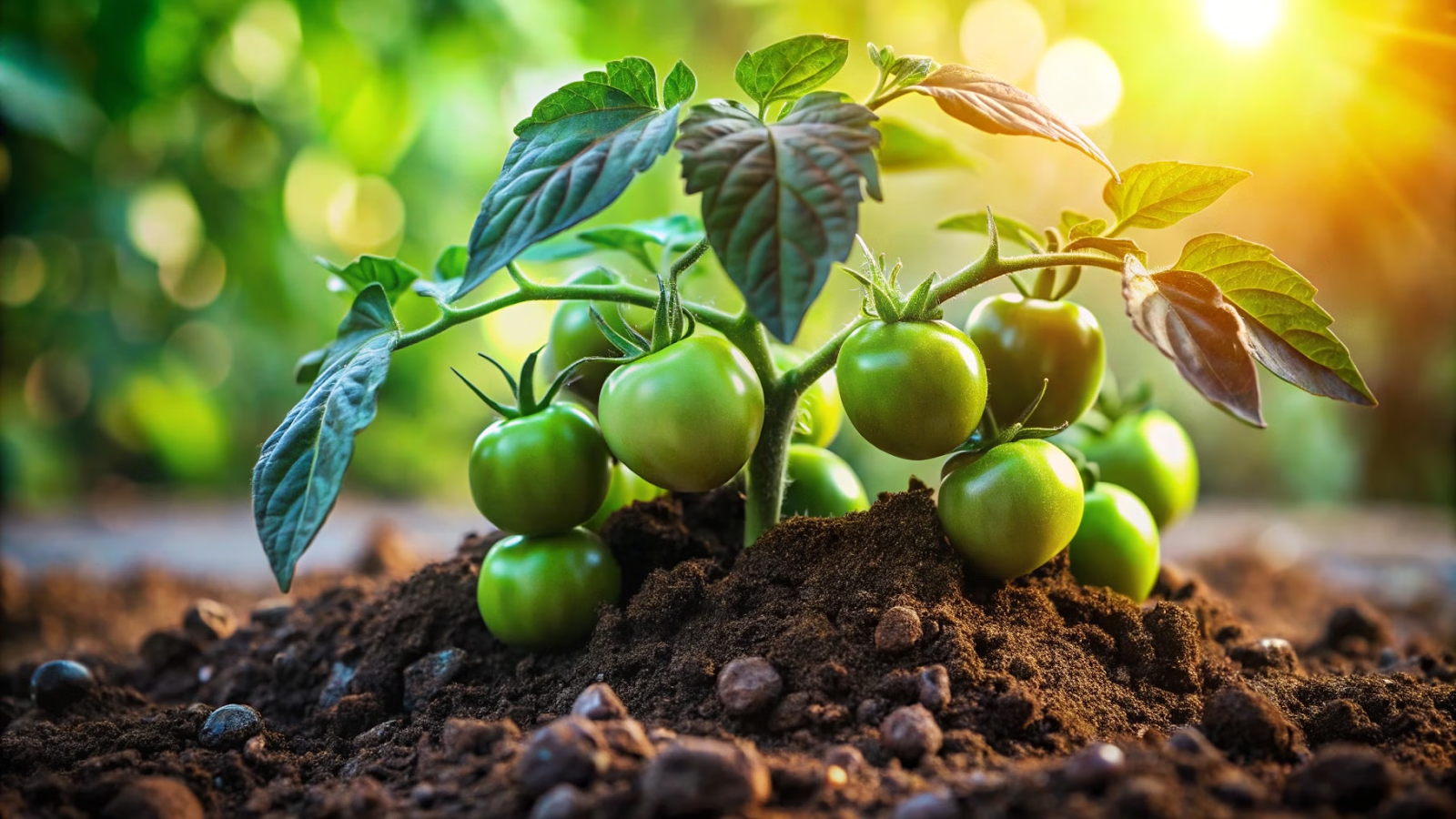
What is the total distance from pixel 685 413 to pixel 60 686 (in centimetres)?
82

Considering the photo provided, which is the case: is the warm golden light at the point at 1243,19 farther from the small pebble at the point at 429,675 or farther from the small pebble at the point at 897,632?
the small pebble at the point at 429,675

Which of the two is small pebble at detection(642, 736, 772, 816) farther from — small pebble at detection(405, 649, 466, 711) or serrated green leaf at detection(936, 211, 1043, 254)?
serrated green leaf at detection(936, 211, 1043, 254)

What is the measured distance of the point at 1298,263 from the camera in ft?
11.6

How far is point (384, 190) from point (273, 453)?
3408 millimetres

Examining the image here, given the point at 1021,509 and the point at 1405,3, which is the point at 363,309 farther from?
the point at 1405,3

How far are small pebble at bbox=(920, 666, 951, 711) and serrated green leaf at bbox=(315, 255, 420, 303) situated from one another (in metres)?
0.66

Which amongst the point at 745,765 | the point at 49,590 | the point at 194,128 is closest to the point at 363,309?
the point at 745,765

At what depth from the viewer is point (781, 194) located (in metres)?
0.75

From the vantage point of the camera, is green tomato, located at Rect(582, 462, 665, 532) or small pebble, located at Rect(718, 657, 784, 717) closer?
small pebble, located at Rect(718, 657, 784, 717)

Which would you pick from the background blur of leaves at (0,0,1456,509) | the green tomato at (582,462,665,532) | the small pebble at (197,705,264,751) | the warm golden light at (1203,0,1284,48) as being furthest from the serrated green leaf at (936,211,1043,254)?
the warm golden light at (1203,0,1284,48)

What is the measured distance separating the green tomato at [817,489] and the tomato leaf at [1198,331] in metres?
0.37

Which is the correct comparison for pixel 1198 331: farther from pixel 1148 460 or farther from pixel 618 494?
pixel 618 494

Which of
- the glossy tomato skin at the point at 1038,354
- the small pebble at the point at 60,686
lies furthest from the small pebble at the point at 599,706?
the small pebble at the point at 60,686

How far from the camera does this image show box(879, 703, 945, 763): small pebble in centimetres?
76
